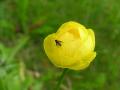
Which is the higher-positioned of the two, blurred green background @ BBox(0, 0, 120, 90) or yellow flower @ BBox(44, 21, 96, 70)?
yellow flower @ BBox(44, 21, 96, 70)

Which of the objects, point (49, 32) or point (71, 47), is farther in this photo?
point (49, 32)

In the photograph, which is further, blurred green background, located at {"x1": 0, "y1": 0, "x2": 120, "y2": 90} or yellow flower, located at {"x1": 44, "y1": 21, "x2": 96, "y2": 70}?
blurred green background, located at {"x1": 0, "y1": 0, "x2": 120, "y2": 90}

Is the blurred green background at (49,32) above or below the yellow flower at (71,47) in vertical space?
below

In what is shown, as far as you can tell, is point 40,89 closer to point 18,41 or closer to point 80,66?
point 18,41

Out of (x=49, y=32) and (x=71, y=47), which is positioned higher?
(x=71, y=47)

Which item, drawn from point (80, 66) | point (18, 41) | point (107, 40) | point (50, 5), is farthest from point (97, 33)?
point (80, 66)
